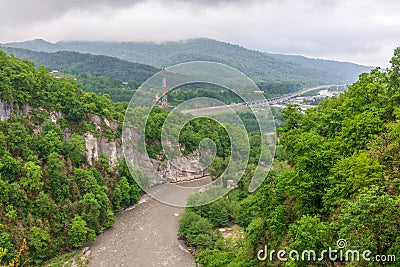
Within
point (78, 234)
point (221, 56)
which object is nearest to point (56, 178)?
point (78, 234)


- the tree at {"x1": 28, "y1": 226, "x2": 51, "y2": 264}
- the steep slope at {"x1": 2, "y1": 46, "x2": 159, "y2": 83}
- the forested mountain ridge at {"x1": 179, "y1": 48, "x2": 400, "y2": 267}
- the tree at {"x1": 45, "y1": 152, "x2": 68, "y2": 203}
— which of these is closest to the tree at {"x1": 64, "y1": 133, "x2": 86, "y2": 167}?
the tree at {"x1": 45, "y1": 152, "x2": 68, "y2": 203}

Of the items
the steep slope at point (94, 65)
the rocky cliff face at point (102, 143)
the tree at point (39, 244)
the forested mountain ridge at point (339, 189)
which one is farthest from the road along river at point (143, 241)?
the steep slope at point (94, 65)

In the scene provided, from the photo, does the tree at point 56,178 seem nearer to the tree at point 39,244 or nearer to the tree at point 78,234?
the tree at point 78,234

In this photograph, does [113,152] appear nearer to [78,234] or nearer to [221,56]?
[78,234]

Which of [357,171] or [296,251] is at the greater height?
[357,171]

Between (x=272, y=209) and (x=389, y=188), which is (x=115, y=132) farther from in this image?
(x=389, y=188)

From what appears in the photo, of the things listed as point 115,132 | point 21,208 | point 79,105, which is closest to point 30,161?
point 21,208

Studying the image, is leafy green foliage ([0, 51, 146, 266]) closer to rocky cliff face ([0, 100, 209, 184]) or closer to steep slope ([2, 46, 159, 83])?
rocky cliff face ([0, 100, 209, 184])
